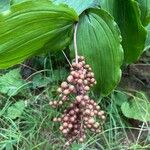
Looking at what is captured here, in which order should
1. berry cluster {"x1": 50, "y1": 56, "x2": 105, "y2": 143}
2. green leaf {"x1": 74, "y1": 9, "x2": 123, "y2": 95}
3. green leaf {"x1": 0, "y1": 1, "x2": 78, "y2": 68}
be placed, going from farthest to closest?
green leaf {"x1": 74, "y1": 9, "x2": 123, "y2": 95}
green leaf {"x1": 0, "y1": 1, "x2": 78, "y2": 68}
berry cluster {"x1": 50, "y1": 56, "x2": 105, "y2": 143}

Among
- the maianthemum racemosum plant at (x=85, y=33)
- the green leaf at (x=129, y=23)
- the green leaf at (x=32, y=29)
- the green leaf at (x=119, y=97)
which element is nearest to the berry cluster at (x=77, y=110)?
the maianthemum racemosum plant at (x=85, y=33)

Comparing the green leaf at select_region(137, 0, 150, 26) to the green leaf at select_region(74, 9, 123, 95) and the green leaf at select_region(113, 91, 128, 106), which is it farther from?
the green leaf at select_region(113, 91, 128, 106)

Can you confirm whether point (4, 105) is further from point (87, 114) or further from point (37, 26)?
point (87, 114)

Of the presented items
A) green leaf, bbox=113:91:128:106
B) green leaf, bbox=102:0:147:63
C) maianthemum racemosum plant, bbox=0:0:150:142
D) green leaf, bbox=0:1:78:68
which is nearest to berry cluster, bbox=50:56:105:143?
maianthemum racemosum plant, bbox=0:0:150:142

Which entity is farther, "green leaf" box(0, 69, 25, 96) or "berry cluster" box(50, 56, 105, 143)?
"green leaf" box(0, 69, 25, 96)

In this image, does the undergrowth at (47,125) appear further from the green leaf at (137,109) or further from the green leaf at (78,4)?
the green leaf at (78,4)

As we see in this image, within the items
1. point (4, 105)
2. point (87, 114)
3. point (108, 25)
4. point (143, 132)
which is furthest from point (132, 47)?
point (4, 105)

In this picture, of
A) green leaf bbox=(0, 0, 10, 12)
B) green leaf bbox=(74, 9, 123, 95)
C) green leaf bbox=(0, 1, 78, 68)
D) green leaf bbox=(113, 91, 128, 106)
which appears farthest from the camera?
green leaf bbox=(113, 91, 128, 106)
